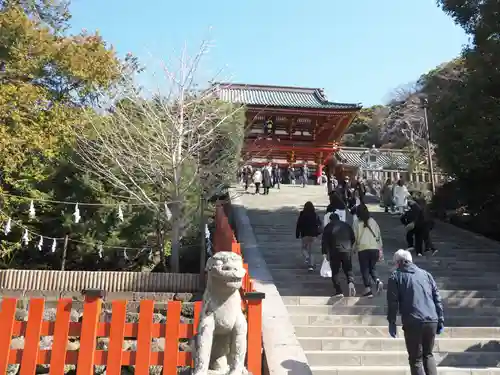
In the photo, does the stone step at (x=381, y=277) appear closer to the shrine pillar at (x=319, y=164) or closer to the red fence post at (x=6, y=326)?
the red fence post at (x=6, y=326)

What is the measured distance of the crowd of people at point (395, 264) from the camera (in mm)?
4359

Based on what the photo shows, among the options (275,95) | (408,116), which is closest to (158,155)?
(275,95)

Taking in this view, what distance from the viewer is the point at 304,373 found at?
4.49 meters

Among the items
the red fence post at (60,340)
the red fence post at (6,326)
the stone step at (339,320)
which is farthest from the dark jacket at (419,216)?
the red fence post at (6,326)

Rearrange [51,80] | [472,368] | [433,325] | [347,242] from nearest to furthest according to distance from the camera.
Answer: [433,325] → [472,368] → [347,242] → [51,80]

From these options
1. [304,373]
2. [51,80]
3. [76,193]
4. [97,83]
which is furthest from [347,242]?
[51,80]

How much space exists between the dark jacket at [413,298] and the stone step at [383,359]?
4.11 feet

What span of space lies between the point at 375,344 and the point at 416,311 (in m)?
1.76

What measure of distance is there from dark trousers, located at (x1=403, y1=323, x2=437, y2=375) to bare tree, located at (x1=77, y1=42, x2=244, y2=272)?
6.18 meters

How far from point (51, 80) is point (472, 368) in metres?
12.8

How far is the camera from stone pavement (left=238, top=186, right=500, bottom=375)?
550 centimetres

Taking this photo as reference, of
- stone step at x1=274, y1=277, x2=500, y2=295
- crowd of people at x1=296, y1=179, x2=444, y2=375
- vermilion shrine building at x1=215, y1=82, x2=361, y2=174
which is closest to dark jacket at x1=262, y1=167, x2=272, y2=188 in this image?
crowd of people at x1=296, y1=179, x2=444, y2=375

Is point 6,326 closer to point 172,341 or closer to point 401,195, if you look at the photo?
point 172,341

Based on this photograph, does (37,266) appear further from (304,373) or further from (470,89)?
(470,89)
